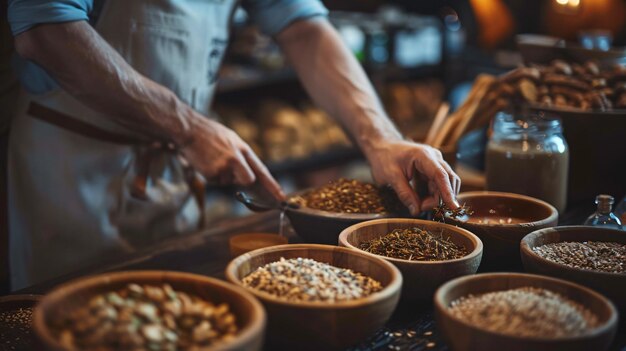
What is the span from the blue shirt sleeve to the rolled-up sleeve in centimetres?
74

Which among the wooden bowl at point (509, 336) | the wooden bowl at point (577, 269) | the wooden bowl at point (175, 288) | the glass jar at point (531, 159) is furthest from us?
the glass jar at point (531, 159)

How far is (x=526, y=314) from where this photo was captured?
111 cm

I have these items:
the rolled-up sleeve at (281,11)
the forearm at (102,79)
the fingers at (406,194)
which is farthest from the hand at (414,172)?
the rolled-up sleeve at (281,11)

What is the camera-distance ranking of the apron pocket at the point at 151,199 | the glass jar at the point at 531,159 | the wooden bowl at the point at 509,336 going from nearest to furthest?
1. the wooden bowl at the point at 509,336
2. the glass jar at the point at 531,159
3. the apron pocket at the point at 151,199

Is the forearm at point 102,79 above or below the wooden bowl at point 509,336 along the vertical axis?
above

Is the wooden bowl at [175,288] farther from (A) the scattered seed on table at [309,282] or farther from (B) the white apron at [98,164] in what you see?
(B) the white apron at [98,164]

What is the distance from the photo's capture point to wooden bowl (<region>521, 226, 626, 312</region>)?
4.13 ft

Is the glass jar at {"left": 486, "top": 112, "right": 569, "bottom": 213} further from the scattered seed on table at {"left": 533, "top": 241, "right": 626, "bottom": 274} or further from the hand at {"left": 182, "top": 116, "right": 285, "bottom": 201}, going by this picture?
the hand at {"left": 182, "top": 116, "right": 285, "bottom": 201}

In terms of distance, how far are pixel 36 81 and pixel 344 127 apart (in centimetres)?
92

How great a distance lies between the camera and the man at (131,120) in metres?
1.74

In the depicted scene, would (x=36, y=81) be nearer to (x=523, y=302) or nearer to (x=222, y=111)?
(x=523, y=302)

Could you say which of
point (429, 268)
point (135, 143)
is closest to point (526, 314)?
point (429, 268)

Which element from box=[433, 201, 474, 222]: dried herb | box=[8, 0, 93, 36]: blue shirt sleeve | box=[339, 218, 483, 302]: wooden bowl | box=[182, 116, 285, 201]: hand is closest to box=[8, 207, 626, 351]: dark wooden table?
box=[339, 218, 483, 302]: wooden bowl

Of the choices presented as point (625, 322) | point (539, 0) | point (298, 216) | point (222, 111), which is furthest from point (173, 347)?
point (539, 0)
